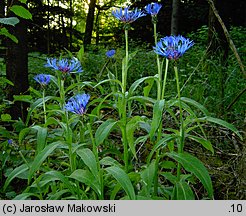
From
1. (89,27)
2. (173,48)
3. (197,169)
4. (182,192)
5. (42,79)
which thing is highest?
(89,27)

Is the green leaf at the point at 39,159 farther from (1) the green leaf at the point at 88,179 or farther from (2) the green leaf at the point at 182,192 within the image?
(2) the green leaf at the point at 182,192

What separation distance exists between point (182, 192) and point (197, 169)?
0.55 feet

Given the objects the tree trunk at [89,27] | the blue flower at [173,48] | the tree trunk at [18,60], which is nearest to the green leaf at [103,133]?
the blue flower at [173,48]

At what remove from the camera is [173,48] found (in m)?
1.52

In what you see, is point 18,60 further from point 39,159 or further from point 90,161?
point 90,161

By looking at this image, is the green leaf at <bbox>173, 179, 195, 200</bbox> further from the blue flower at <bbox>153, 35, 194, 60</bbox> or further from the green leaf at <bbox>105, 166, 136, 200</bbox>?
the blue flower at <bbox>153, 35, 194, 60</bbox>

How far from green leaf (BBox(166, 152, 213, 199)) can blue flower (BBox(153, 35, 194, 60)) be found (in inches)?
14.5

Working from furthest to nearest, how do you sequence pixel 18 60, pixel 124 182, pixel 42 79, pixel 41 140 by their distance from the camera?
pixel 18 60
pixel 42 79
pixel 41 140
pixel 124 182

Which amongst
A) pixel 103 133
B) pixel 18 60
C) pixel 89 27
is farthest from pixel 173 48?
pixel 89 27

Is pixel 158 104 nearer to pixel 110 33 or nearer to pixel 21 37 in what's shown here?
pixel 21 37

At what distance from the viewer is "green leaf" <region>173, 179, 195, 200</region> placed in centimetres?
158

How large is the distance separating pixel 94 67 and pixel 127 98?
656cm

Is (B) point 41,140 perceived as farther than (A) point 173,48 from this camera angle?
Yes

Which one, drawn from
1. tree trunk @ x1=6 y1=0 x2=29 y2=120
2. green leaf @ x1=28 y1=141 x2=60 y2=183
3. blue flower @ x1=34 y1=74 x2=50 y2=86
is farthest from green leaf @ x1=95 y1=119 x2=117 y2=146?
tree trunk @ x1=6 y1=0 x2=29 y2=120
